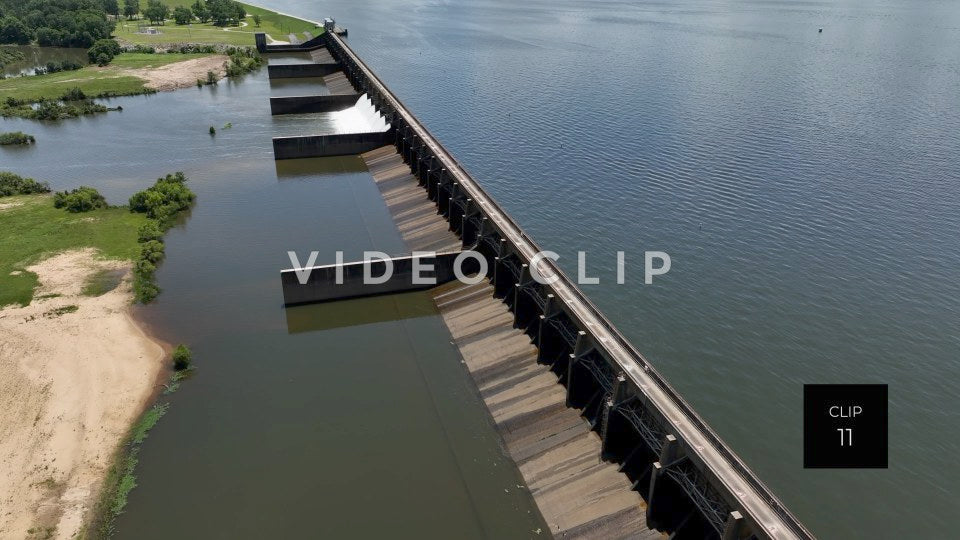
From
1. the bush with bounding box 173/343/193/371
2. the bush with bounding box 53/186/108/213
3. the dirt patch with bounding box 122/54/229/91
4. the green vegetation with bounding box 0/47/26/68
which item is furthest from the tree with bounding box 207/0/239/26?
the bush with bounding box 173/343/193/371

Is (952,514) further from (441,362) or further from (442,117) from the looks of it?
(442,117)

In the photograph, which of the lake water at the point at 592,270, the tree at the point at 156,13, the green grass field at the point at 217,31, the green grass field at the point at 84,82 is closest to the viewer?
the lake water at the point at 592,270

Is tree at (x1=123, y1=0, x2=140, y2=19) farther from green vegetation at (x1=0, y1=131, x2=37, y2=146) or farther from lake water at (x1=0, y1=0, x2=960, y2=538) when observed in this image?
green vegetation at (x1=0, y1=131, x2=37, y2=146)

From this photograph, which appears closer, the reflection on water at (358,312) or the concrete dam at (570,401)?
the concrete dam at (570,401)

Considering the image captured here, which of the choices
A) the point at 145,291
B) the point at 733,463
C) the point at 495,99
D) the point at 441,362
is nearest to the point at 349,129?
the point at 495,99

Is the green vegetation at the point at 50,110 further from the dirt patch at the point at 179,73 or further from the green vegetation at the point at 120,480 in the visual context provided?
the green vegetation at the point at 120,480

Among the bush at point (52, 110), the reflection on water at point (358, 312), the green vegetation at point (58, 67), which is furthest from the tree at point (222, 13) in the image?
the reflection on water at point (358, 312)
